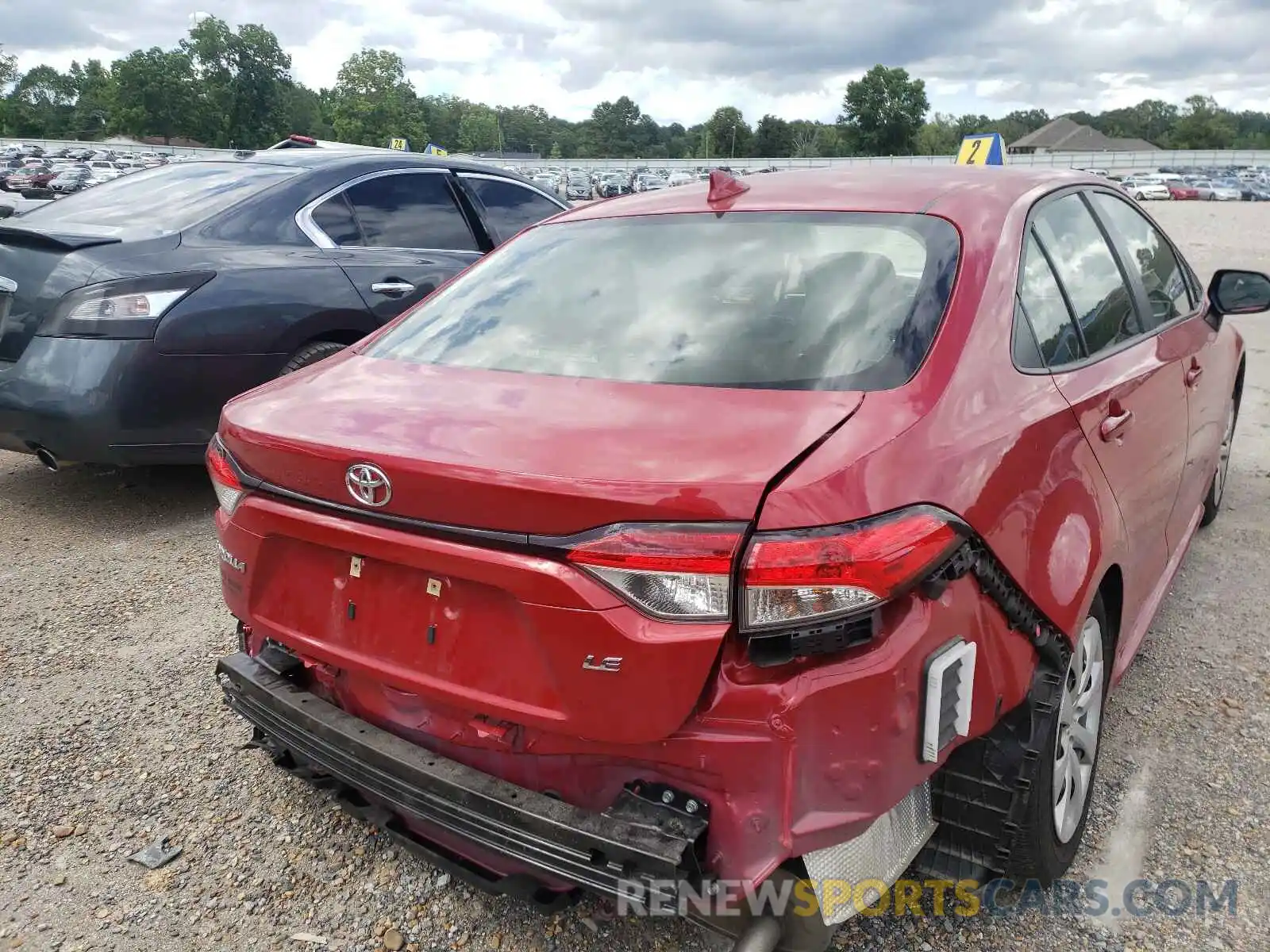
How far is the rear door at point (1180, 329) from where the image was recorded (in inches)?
119

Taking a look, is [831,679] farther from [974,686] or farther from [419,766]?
[419,766]

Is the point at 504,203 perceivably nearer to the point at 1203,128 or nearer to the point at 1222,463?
the point at 1222,463

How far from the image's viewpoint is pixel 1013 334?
206cm

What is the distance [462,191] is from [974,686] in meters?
4.78

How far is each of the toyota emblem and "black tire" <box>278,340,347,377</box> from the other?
9.56 ft

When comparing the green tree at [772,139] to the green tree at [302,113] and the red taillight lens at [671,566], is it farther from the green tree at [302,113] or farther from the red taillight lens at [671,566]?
the red taillight lens at [671,566]

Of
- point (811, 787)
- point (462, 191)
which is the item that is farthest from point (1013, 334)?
point (462, 191)

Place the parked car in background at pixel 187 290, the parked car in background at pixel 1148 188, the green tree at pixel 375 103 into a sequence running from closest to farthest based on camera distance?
the parked car in background at pixel 187 290
the parked car in background at pixel 1148 188
the green tree at pixel 375 103

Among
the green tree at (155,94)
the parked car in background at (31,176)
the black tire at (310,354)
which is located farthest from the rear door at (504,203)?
the green tree at (155,94)

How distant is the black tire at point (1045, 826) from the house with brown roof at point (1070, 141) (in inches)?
4357

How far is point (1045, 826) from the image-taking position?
6.71 ft

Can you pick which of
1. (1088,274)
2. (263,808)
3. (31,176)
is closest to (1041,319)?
(1088,274)

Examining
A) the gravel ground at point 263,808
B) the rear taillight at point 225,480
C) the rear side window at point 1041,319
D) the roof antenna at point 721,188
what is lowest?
the gravel ground at point 263,808

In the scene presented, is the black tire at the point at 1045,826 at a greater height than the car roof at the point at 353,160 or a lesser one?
lesser
